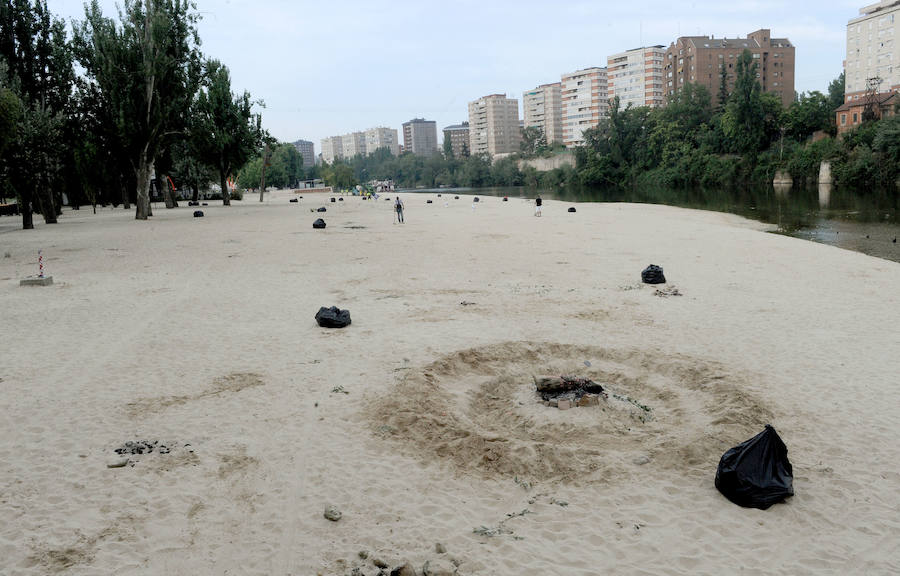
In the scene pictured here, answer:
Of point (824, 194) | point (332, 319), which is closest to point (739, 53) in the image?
point (824, 194)

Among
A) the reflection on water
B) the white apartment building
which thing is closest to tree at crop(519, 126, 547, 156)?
the white apartment building

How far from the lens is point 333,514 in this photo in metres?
6.13

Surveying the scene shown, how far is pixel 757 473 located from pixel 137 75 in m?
43.0

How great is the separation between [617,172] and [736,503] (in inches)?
4712

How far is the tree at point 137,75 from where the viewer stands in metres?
38.8

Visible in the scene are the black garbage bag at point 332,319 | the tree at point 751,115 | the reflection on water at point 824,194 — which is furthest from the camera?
the tree at point 751,115

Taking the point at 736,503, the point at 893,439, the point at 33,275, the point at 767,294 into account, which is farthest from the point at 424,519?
the point at 33,275

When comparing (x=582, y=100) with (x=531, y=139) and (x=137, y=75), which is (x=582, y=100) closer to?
(x=531, y=139)

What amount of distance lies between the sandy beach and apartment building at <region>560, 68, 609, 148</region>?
16752cm

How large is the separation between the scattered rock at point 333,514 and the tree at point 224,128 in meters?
50.6

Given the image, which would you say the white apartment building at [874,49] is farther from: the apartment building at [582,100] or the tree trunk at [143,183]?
the tree trunk at [143,183]

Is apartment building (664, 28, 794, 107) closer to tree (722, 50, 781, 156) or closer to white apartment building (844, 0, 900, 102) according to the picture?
white apartment building (844, 0, 900, 102)

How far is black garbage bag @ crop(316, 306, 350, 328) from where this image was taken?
12.9 m

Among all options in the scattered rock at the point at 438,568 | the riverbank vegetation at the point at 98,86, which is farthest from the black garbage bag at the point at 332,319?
the riverbank vegetation at the point at 98,86
